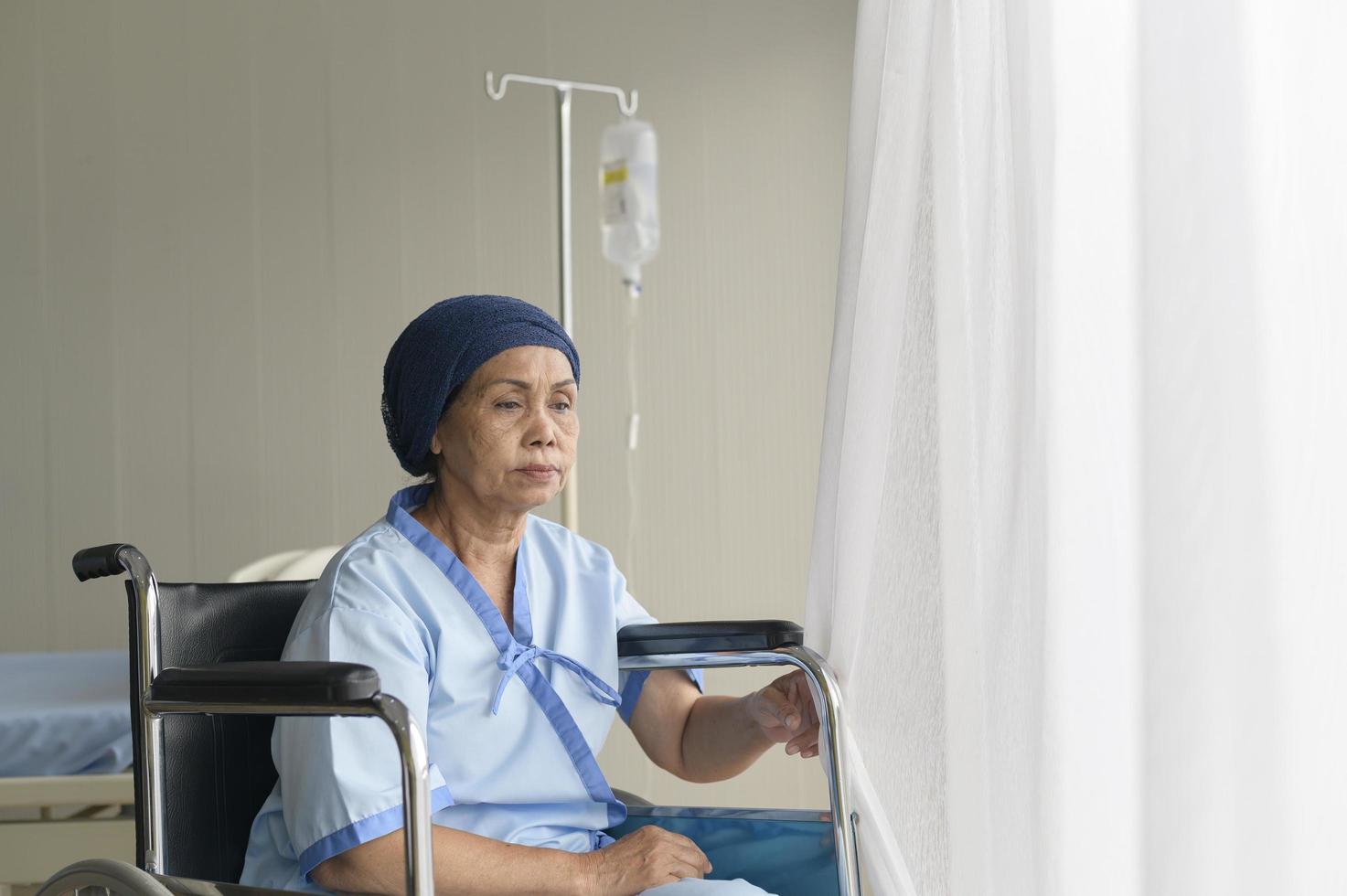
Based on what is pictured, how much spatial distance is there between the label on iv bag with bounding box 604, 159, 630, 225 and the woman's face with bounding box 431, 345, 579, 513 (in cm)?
177

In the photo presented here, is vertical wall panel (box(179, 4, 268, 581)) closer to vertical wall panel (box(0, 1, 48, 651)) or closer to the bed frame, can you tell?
vertical wall panel (box(0, 1, 48, 651))

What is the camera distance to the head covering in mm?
1407

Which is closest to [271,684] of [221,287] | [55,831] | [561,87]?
[55,831]

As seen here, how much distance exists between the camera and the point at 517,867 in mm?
1243

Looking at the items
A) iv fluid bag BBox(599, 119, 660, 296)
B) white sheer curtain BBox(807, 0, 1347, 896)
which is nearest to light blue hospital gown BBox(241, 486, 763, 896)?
white sheer curtain BBox(807, 0, 1347, 896)

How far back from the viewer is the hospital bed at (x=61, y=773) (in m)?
1.92

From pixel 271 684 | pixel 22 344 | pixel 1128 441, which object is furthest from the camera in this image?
pixel 22 344

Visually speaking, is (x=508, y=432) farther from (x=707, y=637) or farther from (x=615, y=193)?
(x=615, y=193)

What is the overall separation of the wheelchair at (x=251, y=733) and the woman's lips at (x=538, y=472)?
221 millimetres

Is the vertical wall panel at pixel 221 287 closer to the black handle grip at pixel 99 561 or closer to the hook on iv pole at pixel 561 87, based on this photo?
the hook on iv pole at pixel 561 87

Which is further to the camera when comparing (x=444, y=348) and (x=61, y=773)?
(x=61, y=773)

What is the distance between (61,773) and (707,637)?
1.23 metres

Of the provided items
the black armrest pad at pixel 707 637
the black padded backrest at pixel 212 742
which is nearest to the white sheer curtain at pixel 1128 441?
the black armrest pad at pixel 707 637

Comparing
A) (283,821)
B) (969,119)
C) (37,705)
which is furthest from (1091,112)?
(37,705)
